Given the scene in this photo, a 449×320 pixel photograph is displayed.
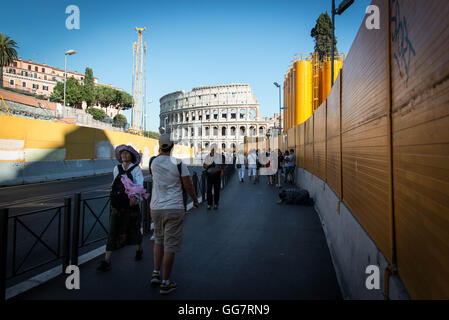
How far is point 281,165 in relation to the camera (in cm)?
1441

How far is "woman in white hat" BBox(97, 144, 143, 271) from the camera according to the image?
400 cm

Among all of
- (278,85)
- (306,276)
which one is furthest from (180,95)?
(306,276)

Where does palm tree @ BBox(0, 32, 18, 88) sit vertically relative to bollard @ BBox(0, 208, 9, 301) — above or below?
above

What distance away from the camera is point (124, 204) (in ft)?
13.2

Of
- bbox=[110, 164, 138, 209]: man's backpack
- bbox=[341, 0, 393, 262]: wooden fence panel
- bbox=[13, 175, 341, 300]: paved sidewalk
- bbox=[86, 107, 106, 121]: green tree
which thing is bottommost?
bbox=[13, 175, 341, 300]: paved sidewalk

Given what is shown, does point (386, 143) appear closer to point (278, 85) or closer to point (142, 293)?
point (142, 293)

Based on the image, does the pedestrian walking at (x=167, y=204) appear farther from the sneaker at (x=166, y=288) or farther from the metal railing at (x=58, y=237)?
the metal railing at (x=58, y=237)

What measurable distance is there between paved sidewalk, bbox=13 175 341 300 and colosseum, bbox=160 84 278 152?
3766 inches

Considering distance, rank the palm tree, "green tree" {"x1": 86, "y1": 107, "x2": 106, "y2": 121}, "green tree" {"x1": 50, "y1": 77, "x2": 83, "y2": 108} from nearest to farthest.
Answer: the palm tree < "green tree" {"x1": 86, "y1": 107, "x2": 106, "y2": 121} < "green tree" {"x1": 50, "y1": 77, "x2": 83, "y2": 108}

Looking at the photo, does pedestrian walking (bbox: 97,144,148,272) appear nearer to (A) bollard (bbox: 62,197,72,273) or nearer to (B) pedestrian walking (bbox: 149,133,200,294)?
(A) bollard (bbox: 62,197,72,273)

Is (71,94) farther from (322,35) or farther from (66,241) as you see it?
(66,241)

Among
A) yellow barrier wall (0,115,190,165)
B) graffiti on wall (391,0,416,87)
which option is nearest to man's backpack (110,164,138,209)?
graffiti on wall (391,0,416,87)

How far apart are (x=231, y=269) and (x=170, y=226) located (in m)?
1.18
